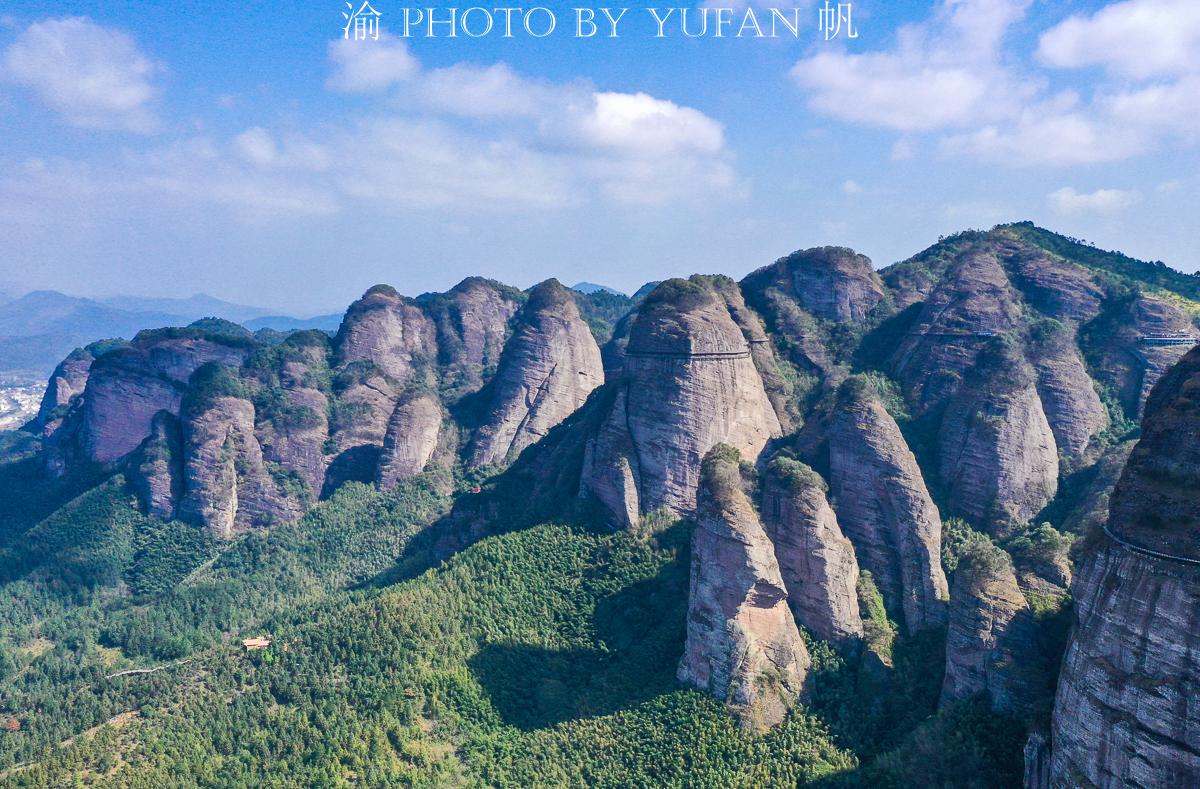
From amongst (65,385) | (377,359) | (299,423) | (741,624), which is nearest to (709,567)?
(741,624)

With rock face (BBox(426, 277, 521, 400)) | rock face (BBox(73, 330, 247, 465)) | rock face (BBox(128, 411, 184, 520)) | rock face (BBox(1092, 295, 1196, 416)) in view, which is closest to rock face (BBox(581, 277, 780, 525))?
rock face (BBox(1092, 295, 1196, 416))

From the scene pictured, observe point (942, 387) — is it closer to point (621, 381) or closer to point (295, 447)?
point (621, 381)

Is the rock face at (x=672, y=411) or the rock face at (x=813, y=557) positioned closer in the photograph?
the rock face at (x=813, y=557)

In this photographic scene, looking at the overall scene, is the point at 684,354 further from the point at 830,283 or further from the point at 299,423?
the point at 299,423

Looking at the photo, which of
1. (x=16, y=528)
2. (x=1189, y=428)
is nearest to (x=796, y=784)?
(x=1189, y=428)

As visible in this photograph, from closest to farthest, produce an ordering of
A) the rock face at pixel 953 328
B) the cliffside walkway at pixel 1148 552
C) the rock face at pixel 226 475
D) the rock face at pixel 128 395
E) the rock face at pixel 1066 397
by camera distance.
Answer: the cliffside walkway at pixel 1148 552, the rock face at pixel 1066 397, the rock face at pixel 953 328, the rock face at pixel 226 475, the rock face at pixel 128 395

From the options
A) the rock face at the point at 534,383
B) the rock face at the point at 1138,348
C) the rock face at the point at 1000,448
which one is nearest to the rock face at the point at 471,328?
the rock face at the point at 534,383

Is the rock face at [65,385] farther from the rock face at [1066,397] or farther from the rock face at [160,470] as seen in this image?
the rock face at [1066,397]
